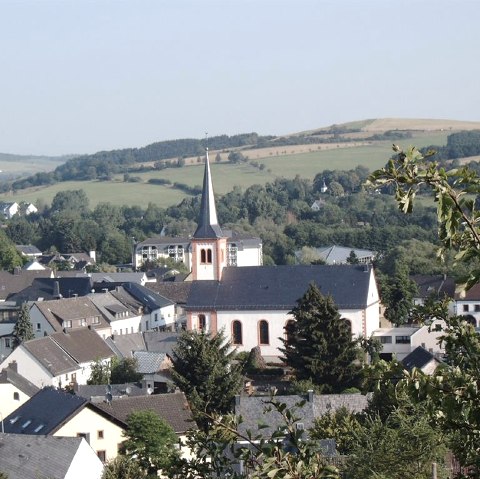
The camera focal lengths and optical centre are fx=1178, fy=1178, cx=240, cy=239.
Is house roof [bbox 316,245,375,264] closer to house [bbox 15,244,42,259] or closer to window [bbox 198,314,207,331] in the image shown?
house [bbox 15,244,42,259]

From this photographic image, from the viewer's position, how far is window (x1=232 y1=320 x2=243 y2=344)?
56.8 metres

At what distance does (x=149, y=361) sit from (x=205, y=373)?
9504mm

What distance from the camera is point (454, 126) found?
190m

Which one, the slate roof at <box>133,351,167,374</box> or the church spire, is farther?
the church spire

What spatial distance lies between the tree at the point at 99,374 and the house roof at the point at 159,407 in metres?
10.5

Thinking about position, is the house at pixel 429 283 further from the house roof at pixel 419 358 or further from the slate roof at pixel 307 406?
the slate roof at pixel 307 406

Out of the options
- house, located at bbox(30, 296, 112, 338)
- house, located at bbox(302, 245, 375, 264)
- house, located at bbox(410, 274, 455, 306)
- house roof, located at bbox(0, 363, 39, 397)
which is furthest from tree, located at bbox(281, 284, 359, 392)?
house, located at bbox(302, 245, 375, 264)

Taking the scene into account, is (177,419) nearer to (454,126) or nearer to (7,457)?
(7,457)

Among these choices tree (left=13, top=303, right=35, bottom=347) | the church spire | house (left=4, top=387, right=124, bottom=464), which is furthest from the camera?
the church spire

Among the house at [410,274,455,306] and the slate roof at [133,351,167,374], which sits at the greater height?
the slate roof at [133,351,167,374]

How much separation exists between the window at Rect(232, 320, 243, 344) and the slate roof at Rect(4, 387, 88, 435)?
899 inches

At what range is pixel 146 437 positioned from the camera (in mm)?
29484

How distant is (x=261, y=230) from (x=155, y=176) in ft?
224

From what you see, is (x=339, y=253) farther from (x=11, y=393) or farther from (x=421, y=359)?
(x=11, y=393)
